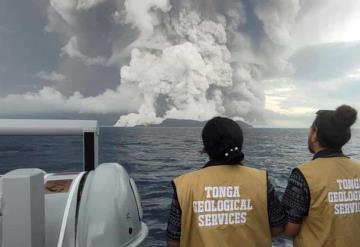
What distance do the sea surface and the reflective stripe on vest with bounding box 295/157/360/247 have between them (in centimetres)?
660

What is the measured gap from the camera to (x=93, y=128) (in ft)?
4.56

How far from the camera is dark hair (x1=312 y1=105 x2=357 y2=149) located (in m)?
1.12

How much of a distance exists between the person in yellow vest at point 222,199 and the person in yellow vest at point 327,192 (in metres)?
0.17

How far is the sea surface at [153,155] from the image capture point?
12578 mm

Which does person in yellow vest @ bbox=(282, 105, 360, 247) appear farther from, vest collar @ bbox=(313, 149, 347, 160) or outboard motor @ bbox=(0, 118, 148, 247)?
outboard motor @ bbox=(0, 118, 148, 247)

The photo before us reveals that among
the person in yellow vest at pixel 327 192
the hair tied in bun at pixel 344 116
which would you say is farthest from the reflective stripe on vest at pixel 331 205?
the hair tied in bun at pixel 344 116

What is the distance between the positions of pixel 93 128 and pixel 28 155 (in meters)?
17.1

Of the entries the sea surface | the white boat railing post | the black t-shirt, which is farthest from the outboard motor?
the sea surface

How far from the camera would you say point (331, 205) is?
3.60 feet

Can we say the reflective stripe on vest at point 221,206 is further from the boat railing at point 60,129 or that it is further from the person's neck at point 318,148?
the boat railing at point 60,129

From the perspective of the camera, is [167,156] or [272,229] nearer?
[272,229]

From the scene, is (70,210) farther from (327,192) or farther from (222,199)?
(327,192)

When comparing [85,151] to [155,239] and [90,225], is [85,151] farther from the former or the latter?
[155,239]

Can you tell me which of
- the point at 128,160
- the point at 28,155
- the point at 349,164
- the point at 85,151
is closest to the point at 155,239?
the point at 85,151
